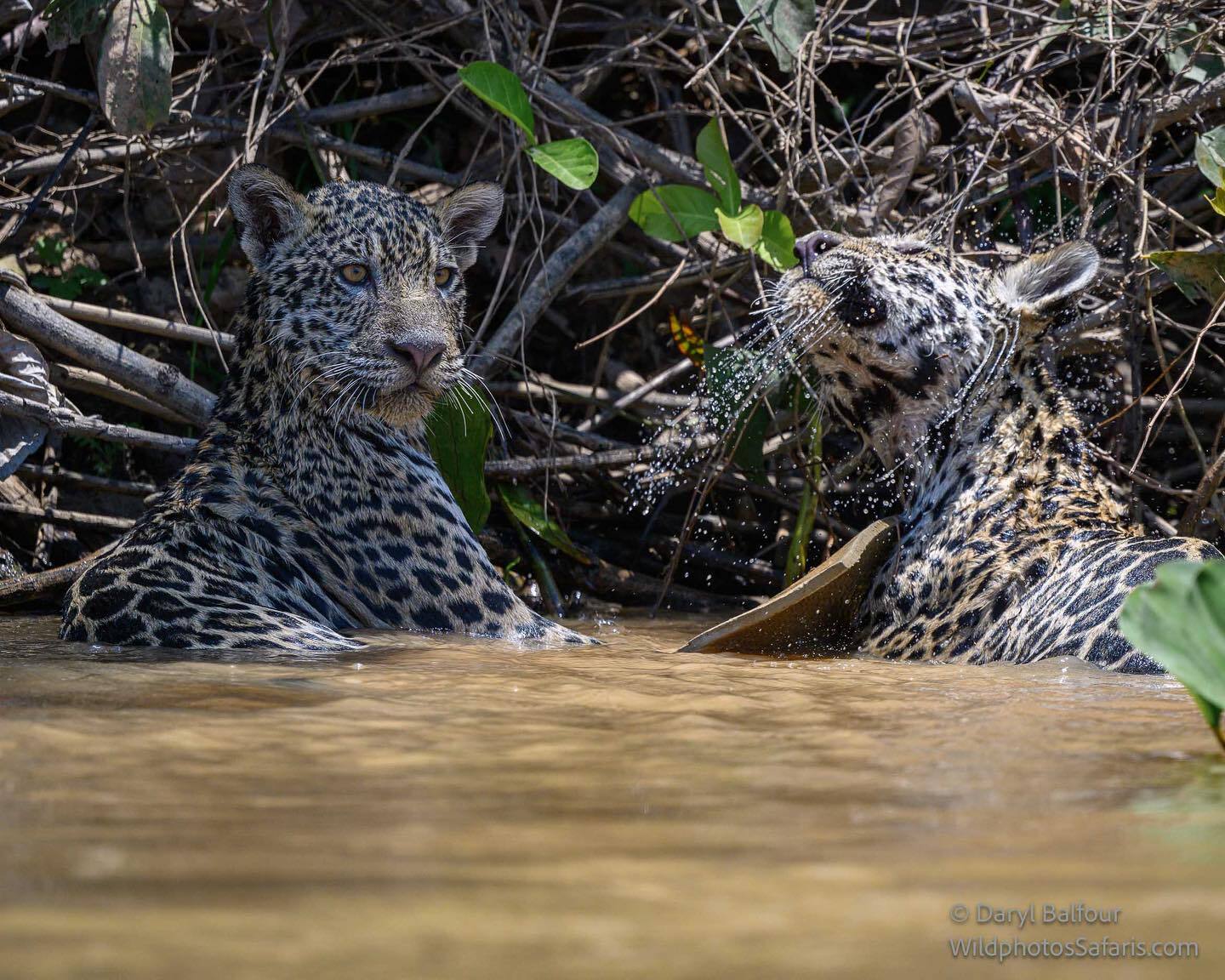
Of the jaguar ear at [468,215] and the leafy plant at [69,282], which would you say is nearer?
the jaguar ear at [468,215]

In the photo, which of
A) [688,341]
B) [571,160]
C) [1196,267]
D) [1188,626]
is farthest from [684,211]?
[1188,626]

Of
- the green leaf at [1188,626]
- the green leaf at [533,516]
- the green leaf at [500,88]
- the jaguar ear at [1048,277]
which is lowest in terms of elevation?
the green leaf at [533,516]

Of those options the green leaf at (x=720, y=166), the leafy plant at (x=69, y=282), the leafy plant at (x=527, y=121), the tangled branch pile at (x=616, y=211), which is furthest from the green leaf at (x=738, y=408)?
the leafy plant at (x=69, y=282)

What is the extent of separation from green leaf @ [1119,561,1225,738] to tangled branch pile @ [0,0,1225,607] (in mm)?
3449

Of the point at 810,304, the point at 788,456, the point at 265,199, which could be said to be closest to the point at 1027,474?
the point at 810,304

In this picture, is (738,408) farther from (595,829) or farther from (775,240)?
(595,829)

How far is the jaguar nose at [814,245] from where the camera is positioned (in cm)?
546

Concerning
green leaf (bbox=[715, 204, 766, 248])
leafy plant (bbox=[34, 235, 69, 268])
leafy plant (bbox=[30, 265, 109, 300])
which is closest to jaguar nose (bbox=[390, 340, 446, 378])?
green leaf (bbox=[715, 204, 766, 248])

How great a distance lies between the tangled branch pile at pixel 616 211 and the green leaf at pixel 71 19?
0.01 metres

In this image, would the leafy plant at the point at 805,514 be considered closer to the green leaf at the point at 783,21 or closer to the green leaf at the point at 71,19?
the green leaf at the point at 783,21

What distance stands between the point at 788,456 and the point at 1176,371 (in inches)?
78.8

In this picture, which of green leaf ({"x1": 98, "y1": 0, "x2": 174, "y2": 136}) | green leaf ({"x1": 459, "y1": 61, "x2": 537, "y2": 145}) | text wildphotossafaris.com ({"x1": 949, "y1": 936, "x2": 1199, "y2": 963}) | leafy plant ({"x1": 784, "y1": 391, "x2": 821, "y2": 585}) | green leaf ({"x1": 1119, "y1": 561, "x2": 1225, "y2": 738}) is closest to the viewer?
text wildphotossafaris.com ({"x1": 949, "y1": 936, "x2": 1199, "y2": 963})

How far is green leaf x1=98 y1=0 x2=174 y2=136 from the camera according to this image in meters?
6.07

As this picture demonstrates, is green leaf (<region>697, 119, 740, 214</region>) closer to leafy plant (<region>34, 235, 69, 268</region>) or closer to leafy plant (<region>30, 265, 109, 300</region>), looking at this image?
leafy plant (<region>30, 265, 109, 300</region>)
